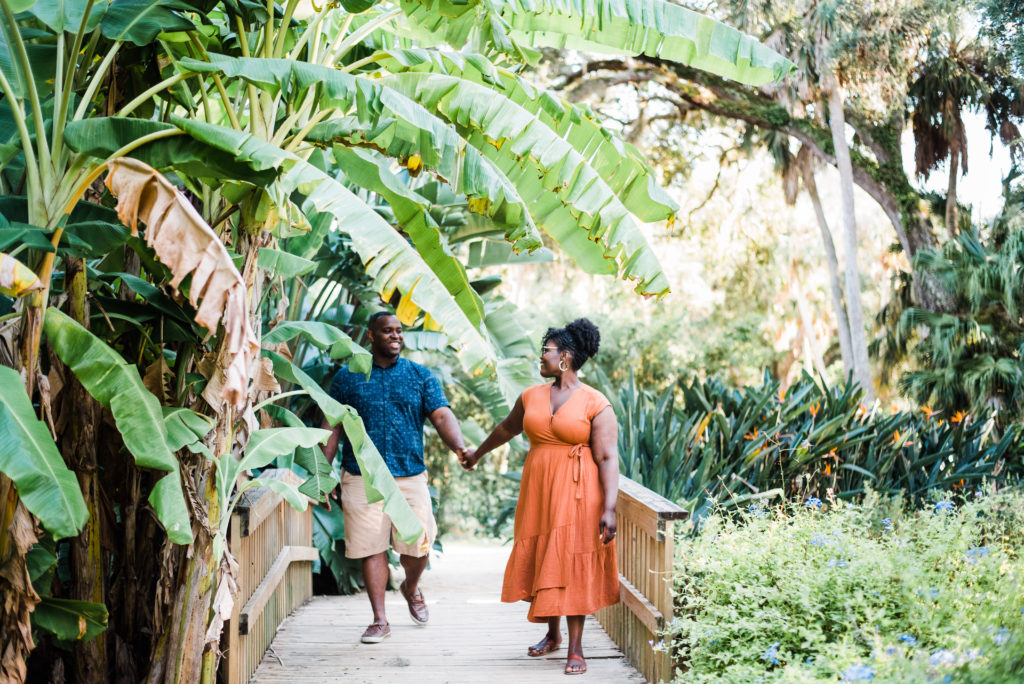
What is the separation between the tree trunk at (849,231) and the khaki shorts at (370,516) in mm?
10576

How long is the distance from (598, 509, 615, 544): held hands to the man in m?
1.15

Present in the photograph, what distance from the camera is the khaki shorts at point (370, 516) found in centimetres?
601

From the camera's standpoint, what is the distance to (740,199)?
76.7 ft

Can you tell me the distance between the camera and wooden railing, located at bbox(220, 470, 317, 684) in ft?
15.8

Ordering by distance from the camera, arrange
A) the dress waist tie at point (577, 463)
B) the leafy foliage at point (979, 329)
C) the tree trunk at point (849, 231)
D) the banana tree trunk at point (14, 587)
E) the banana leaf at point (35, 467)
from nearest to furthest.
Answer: the banana leaf at point (35, 467)
the banana tree trunk at point (14, 587)
the dress waist tie at point (577, 463)
the leafy foliage at point (979, 329)
the tree trunk at point (849, 231)

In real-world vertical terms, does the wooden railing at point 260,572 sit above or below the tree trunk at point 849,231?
below

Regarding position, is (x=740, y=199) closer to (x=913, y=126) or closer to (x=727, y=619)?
(x=913, y=126)

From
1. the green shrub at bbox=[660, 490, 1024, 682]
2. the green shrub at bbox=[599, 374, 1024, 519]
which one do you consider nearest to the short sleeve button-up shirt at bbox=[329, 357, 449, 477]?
the green shrub at bbox=[660, 490, 1024, 682]

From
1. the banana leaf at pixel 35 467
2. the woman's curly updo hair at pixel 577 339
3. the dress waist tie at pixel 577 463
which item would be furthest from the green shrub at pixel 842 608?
the banana leaf at pixel 35 467

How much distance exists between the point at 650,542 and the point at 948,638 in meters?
1.88

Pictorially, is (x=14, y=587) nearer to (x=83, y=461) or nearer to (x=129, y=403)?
(x=83, y=461)

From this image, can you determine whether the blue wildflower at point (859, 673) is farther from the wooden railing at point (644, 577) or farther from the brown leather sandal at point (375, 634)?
the brown leather sandal at point (375, 634)

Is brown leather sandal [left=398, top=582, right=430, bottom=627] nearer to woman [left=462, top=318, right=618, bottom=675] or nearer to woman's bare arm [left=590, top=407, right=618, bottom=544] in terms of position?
woman [left=462, top=318, right=618, bottom=675]

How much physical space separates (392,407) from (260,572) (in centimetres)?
127
